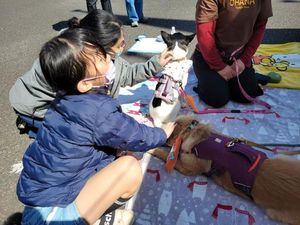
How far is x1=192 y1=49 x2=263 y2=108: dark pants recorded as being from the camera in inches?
103

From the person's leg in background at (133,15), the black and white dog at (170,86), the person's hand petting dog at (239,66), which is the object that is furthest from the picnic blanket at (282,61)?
the person's leg in background at (133,15)

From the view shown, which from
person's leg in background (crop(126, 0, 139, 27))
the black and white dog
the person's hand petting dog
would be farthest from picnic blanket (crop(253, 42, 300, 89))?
person's leg in background (crop(126, 0, 139, 27))

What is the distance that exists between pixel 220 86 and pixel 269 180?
43.5 inches

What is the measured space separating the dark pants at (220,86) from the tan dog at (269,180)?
713 mm

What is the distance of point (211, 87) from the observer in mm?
2605

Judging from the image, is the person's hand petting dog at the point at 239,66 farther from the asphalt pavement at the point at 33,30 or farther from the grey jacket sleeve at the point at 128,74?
the asphalt pavement at the point at 33,30

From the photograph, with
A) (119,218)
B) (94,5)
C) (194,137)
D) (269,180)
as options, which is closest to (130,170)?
(119,218)

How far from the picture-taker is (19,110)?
215 centimetres

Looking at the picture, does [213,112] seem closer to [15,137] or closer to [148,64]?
[148,64]

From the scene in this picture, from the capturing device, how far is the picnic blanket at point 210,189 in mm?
1817

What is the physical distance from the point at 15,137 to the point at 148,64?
4.33 feet

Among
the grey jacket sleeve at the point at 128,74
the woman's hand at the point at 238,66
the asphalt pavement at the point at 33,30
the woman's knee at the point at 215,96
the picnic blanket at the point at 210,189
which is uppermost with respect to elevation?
the grey jacket sleeve at the point at 128,74

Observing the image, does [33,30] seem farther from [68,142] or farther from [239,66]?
[68,142]

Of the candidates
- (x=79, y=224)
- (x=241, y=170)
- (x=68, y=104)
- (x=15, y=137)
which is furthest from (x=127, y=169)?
(x=15, y=137)
